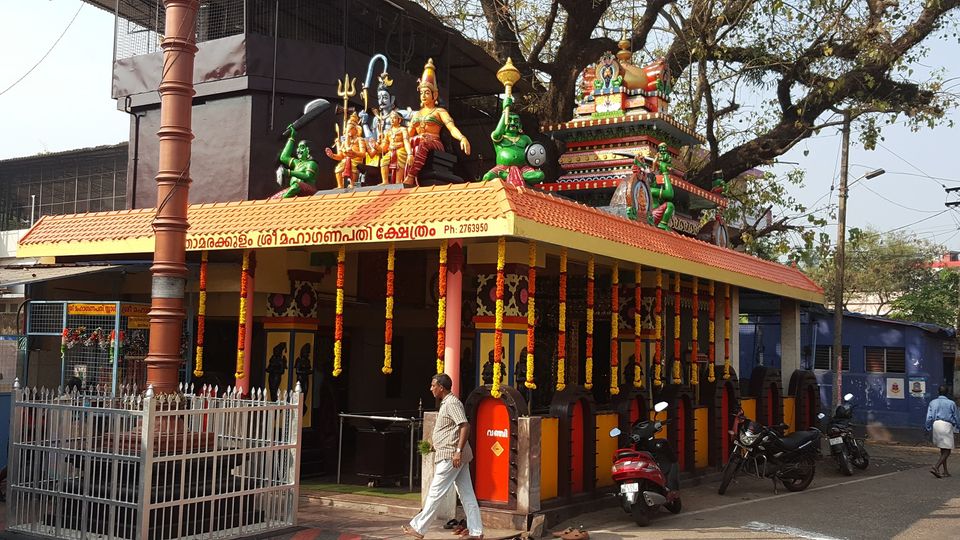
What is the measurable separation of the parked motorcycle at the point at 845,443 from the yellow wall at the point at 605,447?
556 cm

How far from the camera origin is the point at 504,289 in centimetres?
1077

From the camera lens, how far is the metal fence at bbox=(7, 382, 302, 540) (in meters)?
7.48

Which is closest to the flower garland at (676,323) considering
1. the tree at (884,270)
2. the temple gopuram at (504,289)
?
the temple gopuram at (504,289)

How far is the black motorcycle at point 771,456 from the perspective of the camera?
12328 mm

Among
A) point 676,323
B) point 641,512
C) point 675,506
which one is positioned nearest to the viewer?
point 641,512

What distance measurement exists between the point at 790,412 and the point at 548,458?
8421 mm

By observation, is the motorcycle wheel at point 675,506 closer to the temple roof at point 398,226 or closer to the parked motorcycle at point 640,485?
the parked motorcycle at point 640,485

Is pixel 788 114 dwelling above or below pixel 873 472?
above

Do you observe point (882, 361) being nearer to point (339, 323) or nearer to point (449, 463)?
point (339, 323)

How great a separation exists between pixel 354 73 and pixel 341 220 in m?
5.09

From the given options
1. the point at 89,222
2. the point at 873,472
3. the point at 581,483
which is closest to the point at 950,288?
the point at 873,472

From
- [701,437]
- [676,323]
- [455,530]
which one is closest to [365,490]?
[455,530]

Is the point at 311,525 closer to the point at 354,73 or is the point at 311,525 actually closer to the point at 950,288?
the point at 354,73

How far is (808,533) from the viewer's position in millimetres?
9562
